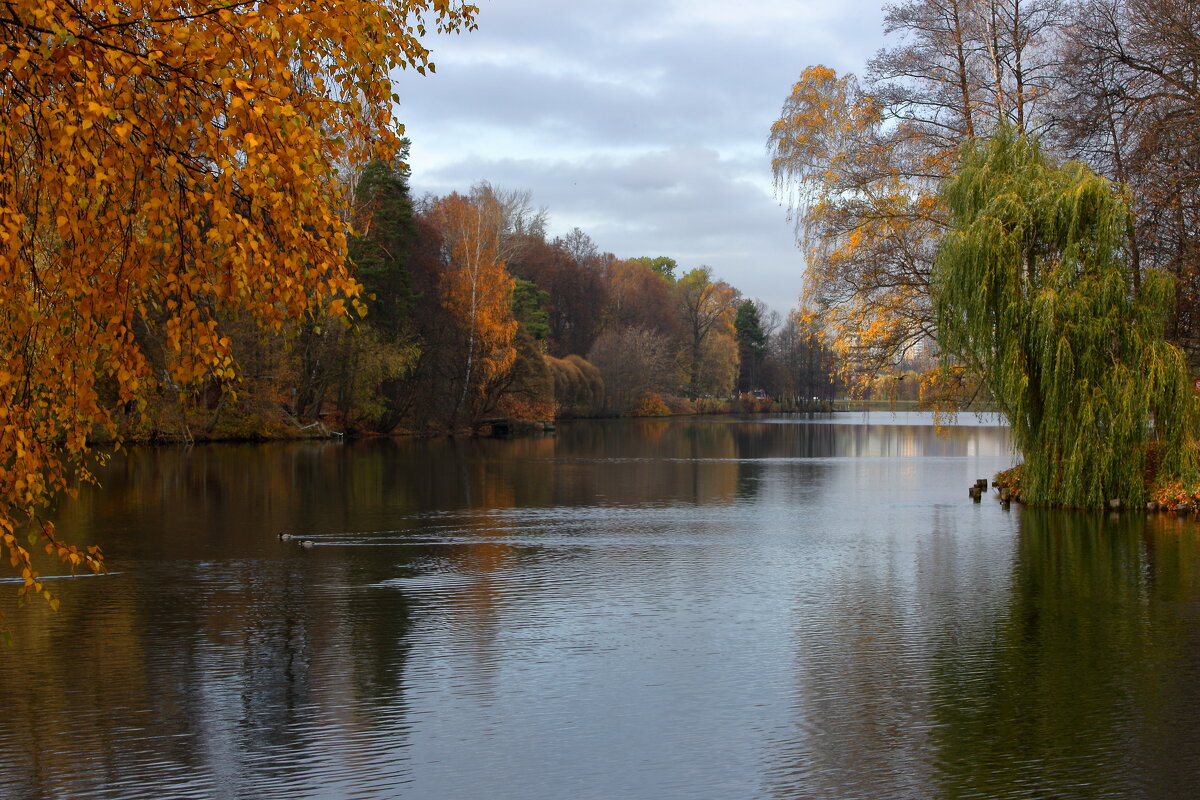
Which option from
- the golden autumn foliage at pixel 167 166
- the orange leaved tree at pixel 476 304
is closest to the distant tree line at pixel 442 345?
the orange leaved tree at pixel 476 304

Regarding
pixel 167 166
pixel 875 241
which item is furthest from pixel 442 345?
pixel 167 166

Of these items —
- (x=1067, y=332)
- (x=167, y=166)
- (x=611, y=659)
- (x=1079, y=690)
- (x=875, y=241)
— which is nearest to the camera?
(x=167, y=166)

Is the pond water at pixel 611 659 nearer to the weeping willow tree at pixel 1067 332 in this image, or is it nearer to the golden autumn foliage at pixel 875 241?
the weeping willow tree at pixel 1067 332

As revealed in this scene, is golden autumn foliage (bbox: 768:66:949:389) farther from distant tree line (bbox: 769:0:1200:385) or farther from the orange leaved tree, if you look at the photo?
the orange leaved tree

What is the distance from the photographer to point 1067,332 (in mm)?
19766

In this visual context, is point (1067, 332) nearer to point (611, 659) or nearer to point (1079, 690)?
point (1079, 690)

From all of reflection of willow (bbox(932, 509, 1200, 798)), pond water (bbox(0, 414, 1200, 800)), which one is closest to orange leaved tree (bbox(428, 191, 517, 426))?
pond water (bbox(0, 414, 1200, 800))

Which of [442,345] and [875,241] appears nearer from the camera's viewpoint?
[875,241]

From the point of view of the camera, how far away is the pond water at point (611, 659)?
7.05 meters

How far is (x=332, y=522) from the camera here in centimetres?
1930

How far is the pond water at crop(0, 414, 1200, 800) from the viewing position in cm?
705

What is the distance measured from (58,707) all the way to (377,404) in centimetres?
4402

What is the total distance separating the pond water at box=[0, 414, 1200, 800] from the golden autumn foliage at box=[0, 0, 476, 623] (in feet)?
8.73

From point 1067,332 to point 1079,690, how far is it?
40.3ft
